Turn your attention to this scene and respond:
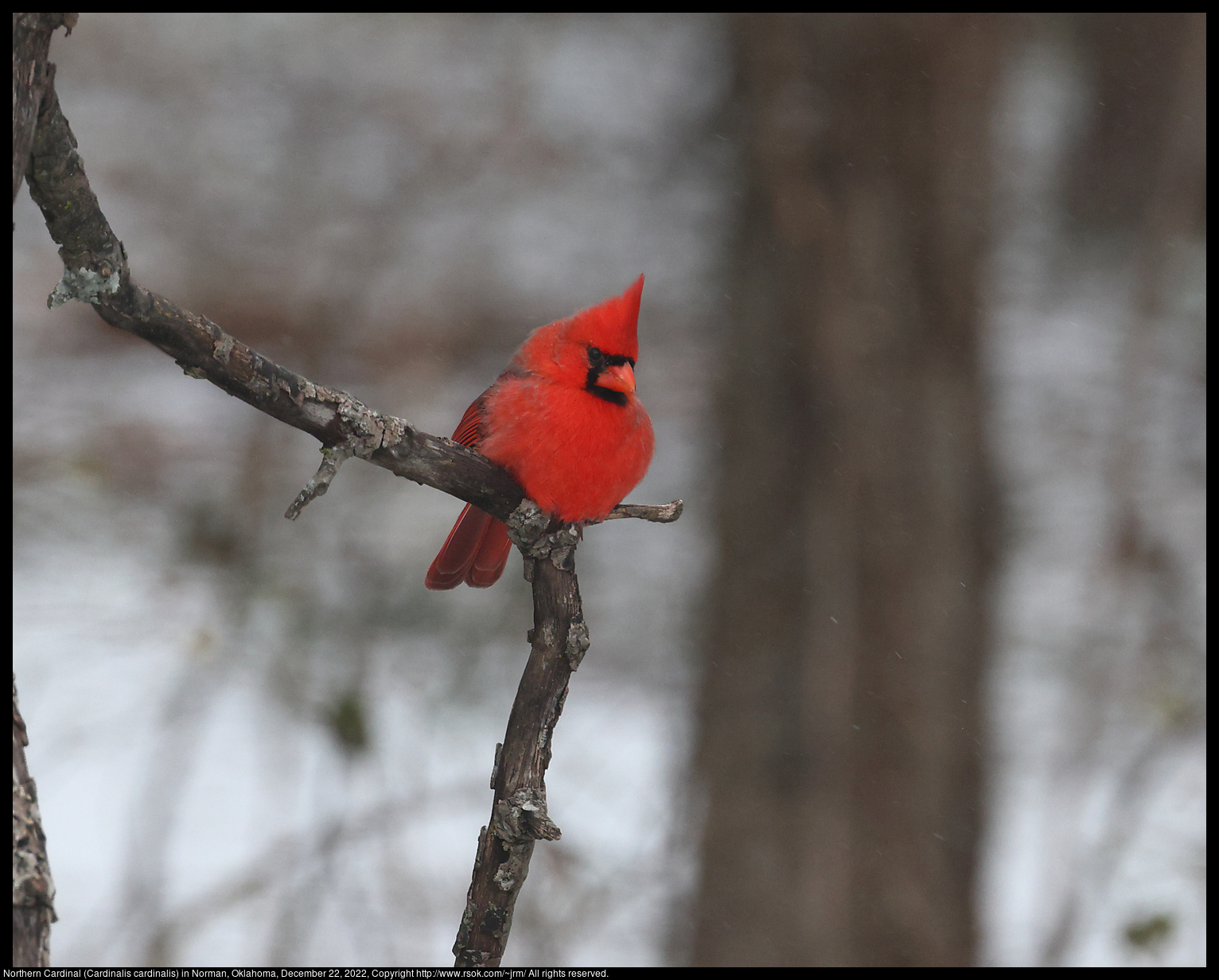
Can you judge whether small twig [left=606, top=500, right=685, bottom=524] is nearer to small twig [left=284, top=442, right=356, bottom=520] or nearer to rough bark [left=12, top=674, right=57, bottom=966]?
small twig [left=284, top=442, right=356, bottom=520]

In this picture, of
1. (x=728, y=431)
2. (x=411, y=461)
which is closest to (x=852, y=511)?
(x=728, y=431)

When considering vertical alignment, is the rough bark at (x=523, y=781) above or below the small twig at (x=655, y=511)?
below

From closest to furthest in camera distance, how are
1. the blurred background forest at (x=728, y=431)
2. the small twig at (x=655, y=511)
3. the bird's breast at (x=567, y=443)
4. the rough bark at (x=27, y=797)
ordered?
1. the rough bark at (x=27, y=797)
2. the small twig at (x=655, y=511)
3. the bird's breast at (x=567, y=443)
4. the blurred background forest at (x=728, y=431)

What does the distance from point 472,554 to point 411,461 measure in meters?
0.70

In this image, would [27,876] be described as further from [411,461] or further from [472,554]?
[472,554]

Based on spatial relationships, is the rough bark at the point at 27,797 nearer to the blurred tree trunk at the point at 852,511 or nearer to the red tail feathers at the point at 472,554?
the red tail feathers at the point at 472,554

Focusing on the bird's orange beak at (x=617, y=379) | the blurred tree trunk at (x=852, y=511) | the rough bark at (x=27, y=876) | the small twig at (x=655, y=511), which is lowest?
the rough bark at (x=27, y=876)

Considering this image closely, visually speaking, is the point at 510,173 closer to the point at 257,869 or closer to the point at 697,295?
the point at 697,295

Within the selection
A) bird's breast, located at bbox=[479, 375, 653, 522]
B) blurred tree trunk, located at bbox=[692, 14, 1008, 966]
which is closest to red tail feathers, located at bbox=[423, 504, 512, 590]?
bird's breast, located at bbox=[479, 375, 653, 522]

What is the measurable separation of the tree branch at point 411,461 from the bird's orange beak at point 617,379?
1.26 feet

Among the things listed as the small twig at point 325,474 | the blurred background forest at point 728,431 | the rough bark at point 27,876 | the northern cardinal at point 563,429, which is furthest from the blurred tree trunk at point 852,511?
the rough bark at point 27,876

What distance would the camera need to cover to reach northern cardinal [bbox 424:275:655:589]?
182cm

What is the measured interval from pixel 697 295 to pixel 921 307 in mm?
1190

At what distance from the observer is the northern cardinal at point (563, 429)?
1.82 meters
